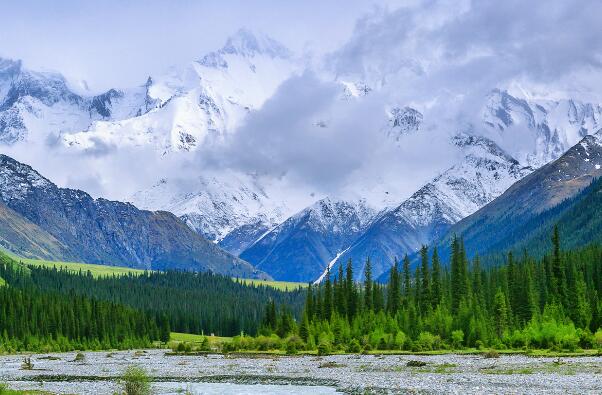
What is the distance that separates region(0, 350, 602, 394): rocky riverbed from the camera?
328 ft

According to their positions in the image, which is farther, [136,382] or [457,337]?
[457,337]

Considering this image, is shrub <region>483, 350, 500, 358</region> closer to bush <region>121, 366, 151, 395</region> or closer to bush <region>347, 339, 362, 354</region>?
bush <region>347, 339, 362, 354</region>

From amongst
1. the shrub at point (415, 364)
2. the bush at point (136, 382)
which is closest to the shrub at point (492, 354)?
the shrub at point (415, 364)

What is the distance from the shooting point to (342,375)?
402ft

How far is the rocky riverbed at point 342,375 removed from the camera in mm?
99875

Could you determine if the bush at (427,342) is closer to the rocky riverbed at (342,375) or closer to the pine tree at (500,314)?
the pine tree at (500,314)

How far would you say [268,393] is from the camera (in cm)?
10519

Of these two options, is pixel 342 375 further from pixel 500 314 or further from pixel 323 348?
pixel 500 314

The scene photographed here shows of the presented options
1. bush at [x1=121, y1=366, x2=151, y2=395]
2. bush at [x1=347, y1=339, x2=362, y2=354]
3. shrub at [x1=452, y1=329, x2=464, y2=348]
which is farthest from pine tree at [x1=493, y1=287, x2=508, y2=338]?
bush at [x1=121, y1=366, x2=151, y2=395]

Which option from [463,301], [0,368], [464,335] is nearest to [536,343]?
[464,335]

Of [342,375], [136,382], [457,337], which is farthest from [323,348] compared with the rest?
[136,382]

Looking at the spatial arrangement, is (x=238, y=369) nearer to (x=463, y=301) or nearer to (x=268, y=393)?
(x=268, y=393)

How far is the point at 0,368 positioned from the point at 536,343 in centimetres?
8777

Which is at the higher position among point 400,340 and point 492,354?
point 400,340
